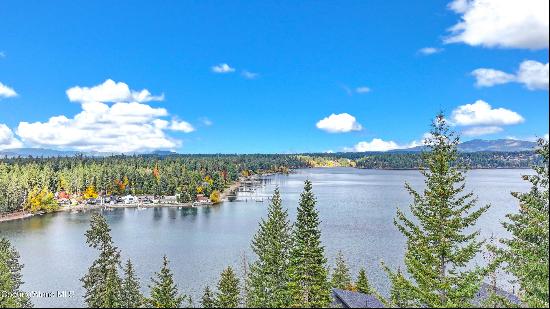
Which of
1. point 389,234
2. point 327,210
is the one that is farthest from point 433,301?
point 327,210

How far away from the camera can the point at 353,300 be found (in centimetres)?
3206

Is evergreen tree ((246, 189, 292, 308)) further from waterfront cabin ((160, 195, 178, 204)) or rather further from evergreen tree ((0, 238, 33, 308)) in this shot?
waterfront cabin ((160, 195, 178, 204))

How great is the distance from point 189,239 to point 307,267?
7022cm

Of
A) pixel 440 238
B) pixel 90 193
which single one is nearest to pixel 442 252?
pixel 440 238

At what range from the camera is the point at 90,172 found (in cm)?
19162

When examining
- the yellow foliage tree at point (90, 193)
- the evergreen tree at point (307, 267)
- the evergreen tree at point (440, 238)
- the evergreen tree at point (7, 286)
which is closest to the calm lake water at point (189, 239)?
the evergreen tree at point (7, 286)

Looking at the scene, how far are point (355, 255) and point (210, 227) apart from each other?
49.5 m

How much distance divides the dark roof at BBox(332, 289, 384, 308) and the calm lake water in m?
28.5

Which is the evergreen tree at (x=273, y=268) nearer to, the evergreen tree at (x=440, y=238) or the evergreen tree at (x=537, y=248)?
the evergreen tree at (x=440, y=238)

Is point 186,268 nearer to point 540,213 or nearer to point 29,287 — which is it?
point 29,287

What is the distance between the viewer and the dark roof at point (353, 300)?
3044cm

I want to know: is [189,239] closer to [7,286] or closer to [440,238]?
[7,286]

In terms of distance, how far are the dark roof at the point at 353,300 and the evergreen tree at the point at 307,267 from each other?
0.90m

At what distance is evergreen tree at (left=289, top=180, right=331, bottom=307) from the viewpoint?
3366 centimetres
